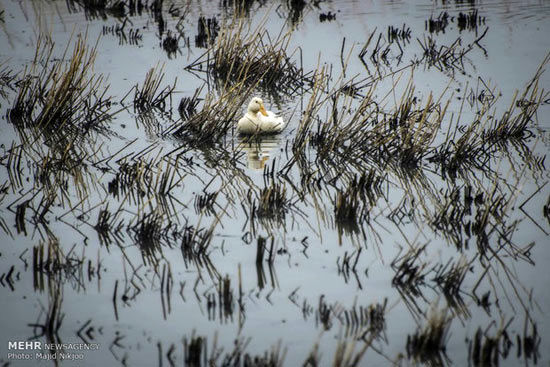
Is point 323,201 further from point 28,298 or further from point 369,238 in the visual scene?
point 28,298

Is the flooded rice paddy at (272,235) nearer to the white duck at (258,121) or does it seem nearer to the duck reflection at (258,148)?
the duck reflection at (258,148)

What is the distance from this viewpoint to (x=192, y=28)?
15680 millimetres

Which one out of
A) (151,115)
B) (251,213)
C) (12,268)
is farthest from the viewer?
(151,115)

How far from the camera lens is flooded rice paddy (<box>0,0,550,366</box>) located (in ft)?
13.3

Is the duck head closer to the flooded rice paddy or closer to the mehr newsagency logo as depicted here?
the flooded rice paddy

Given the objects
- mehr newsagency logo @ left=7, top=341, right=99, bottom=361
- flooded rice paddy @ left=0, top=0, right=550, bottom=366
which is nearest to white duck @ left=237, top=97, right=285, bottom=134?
flooded rice paddy @ left=0, top=0, right=550, bottom=366

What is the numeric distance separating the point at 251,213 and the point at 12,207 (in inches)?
85.5

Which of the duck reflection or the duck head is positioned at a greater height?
the duck head

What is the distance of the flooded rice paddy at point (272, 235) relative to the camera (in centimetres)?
407

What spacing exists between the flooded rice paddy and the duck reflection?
4 cm

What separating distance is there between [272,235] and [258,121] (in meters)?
3.43

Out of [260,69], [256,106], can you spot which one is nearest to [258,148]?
[256,106]

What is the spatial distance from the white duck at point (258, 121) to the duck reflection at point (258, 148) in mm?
100

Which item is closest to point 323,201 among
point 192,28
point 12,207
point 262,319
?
point 262,319
